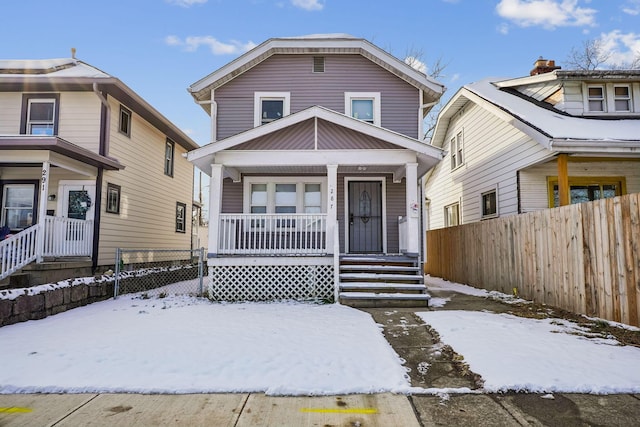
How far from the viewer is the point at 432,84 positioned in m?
11.0

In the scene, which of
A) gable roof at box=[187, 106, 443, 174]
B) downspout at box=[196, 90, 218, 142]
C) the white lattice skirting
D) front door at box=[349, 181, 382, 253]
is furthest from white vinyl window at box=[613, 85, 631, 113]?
downspout at box=[196, 90, 218, 142]

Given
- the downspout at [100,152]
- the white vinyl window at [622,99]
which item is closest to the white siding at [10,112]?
the downspout at [100,152]

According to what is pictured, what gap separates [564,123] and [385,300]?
22.7ft

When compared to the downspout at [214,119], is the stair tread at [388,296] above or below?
below

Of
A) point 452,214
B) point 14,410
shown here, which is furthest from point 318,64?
point 14,410

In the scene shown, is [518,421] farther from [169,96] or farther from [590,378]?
[169,96]

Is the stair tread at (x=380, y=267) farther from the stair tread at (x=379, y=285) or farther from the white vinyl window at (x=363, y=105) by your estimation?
the white vinyl window at (x=363, y=105)

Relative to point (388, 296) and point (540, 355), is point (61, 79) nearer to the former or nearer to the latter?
point (388, 296)

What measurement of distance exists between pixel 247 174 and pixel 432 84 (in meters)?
6.04

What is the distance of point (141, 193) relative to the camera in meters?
12.7

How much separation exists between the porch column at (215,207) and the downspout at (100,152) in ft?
12.4

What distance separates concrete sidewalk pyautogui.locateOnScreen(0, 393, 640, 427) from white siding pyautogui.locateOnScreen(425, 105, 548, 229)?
776 centimetres

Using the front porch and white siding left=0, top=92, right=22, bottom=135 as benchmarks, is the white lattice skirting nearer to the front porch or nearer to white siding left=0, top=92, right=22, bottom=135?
the front porch

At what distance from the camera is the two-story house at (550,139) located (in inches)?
350
